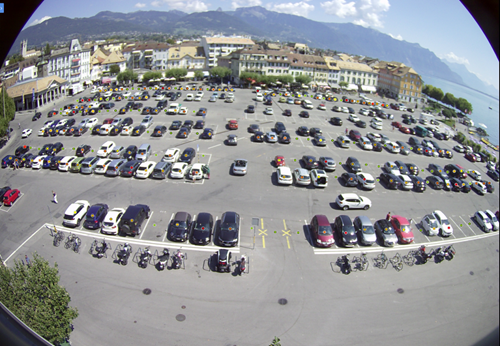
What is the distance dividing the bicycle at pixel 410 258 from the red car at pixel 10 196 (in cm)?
2866

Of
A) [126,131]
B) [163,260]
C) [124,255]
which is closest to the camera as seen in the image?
[163,260]

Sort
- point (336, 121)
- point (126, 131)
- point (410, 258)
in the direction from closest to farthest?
point (410, 258) → point (126, 131) → point (336, 121)

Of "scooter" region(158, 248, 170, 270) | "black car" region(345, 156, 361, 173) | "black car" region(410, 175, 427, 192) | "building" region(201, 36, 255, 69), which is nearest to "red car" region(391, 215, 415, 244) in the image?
"black car" region(410, 175, 427, 192)

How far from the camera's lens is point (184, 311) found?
14945 millimetres

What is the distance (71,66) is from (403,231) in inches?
3156

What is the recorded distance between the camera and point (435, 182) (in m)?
29.6

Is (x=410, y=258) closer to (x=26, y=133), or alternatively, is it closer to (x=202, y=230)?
(x=202, y=230)

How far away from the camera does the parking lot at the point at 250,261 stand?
14430mm

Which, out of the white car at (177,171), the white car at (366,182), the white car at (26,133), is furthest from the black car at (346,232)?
the white car at (26,133)

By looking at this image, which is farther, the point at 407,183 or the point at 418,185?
the point at 418,185

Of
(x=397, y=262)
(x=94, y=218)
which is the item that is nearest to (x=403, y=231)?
(x=397, y=262)

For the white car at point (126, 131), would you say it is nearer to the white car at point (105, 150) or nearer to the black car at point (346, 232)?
the white car at point (105, 150)

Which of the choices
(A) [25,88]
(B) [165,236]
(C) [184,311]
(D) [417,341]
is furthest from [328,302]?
(A) [25,88]

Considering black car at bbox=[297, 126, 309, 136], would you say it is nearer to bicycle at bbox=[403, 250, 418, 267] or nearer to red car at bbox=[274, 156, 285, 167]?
red car at bbox=[274, 156, 285, 167]
